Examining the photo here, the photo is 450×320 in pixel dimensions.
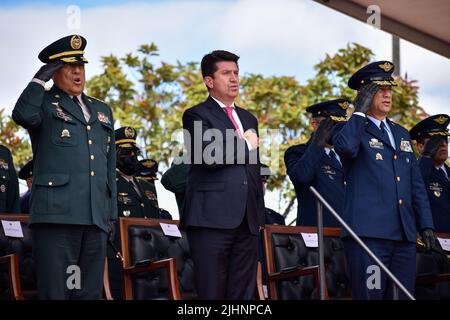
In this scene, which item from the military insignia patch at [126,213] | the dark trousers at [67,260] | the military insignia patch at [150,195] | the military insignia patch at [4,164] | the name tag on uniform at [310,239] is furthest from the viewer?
the military insignia patch at [150,195]

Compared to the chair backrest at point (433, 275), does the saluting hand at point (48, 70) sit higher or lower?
higher

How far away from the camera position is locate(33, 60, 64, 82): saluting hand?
474cm

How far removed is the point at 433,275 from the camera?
6.19 metres

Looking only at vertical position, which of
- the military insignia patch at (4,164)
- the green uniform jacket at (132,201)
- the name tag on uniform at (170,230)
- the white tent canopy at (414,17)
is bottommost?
the name tag on uniform at (170,230)

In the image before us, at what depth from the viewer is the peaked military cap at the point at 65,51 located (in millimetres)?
4879

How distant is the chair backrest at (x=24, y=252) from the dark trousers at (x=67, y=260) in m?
0.73

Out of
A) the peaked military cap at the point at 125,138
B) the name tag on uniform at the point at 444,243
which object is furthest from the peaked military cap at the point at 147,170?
the name tag on uniform at the point at 444,243

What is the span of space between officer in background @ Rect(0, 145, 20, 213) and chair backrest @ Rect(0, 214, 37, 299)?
4.10 ft

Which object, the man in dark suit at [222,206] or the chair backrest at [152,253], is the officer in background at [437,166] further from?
the man in dark suit at [222,206]

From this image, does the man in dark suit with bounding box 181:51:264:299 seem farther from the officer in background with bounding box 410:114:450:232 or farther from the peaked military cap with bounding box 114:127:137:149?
the peaked military cap with bounding box 114:127:137:149

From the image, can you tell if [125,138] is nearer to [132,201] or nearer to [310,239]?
[132,201]

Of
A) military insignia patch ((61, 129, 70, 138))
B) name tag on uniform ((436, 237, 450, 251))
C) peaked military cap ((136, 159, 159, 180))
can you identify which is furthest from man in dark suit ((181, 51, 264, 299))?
peaked military cap ((136, 159, 159, 180))

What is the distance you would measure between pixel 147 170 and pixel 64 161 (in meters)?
3.99

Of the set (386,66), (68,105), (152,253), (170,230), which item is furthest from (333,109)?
(68,105)
